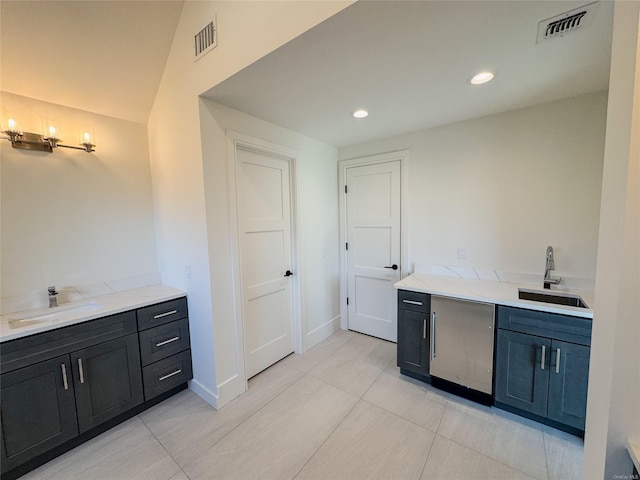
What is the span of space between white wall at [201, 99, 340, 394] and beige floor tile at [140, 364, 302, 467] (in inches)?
9.0

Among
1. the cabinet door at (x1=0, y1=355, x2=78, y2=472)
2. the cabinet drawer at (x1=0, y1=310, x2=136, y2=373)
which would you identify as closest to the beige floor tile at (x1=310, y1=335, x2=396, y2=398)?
the cabinet drawer at (x1=0, y1=310, x2=136, y2=373)

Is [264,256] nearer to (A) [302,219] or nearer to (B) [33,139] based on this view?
(A) [302,219]

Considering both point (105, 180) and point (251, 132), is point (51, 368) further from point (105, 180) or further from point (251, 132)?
point (251, 132)

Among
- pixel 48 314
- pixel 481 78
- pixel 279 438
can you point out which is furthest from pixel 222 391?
pixel 481 78

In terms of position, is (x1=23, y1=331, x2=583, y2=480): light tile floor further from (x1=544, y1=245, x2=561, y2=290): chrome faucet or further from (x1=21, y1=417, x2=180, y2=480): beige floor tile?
(x1=544, y1=245, x2=561, y2=290): chrome faucet

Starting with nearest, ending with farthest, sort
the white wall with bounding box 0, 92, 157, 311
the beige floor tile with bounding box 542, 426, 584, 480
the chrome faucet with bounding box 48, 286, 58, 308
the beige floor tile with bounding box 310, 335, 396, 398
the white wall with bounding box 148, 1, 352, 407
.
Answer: the beige floor tile with bounding box 542, 426, 584, 480, the white wall with bounding box 148, 1, 352, 407, the white wall with bounding box 0, 92, 157, 311, the chrome faucet with bounding box 48, 286, 58, 308, the beige floor tile with bounding box 310, 335, 396, 398

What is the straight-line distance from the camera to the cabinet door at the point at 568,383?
5.40 feet

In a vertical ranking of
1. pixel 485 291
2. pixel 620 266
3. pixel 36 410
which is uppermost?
pixel 620 266

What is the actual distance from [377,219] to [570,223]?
168 cm

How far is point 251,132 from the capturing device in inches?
90.2

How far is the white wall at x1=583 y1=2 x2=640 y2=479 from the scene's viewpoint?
732 millimetres

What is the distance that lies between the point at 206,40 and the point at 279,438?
289cm

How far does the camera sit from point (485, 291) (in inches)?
82.9

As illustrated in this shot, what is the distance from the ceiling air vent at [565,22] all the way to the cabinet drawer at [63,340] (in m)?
3.12
